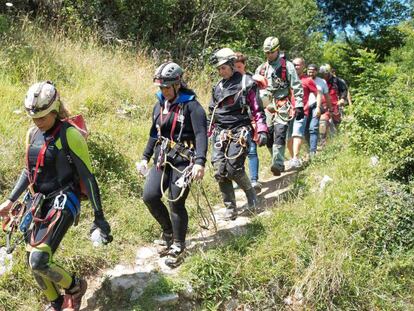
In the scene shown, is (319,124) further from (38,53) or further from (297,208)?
(38,53)

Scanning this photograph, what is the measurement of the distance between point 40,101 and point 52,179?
2.08 feet

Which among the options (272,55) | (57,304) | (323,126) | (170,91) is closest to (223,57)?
(170,91)

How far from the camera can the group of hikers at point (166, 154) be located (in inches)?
146

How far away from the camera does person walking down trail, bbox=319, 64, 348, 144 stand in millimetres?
9444

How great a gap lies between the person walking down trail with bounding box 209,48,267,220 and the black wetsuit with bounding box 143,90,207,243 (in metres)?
0.93

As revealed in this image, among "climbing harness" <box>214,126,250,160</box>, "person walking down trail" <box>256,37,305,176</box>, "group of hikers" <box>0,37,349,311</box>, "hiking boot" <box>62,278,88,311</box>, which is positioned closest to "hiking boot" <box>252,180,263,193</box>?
"group of hikers" <box>0,37,349,311</box>

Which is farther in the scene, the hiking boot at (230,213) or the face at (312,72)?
the face at (312,72)

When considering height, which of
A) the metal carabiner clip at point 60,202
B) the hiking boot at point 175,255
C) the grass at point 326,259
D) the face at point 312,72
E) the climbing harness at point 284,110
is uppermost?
the face at point 312,72

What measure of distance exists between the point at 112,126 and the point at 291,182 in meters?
2.88

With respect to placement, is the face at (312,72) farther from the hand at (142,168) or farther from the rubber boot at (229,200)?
the hand at (142,168)

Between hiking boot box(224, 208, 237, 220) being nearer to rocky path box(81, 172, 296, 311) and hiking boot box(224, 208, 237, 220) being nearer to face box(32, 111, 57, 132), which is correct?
rocky path box(81, 172, 296, 311)

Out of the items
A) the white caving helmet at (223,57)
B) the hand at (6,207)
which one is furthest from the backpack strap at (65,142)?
the white caving helmet at (223,57)

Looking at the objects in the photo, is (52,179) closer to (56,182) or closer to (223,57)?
(56,182)

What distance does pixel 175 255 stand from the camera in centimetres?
471
